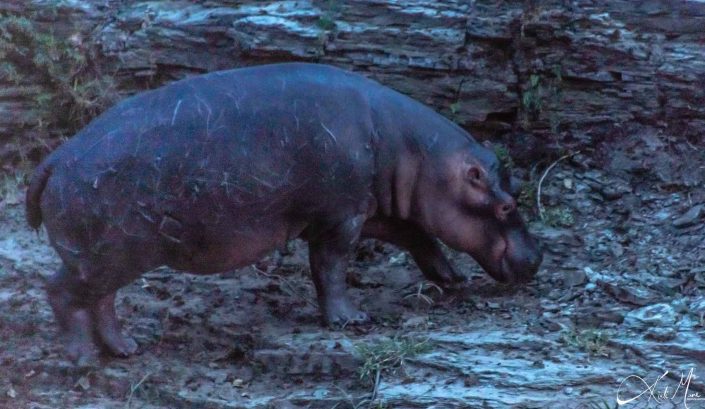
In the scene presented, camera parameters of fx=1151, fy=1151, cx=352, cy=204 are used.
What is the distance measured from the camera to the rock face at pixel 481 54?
7.70 m

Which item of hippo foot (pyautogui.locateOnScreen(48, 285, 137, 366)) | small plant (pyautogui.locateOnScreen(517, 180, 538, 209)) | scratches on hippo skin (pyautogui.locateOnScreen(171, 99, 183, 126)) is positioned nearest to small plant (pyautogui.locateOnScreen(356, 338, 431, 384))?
hippo foot (pyautogui.locateOnScreen(48, 285, 137, 366))

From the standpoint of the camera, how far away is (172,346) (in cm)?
655

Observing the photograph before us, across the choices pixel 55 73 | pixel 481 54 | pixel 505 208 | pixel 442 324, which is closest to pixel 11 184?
pixel 55 73

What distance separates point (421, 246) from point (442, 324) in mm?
777

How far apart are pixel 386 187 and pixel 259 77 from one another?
949 millimetres

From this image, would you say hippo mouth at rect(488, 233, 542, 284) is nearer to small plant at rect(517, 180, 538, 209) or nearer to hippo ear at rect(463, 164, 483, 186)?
hippo ear at rect(463, 164, 483, 186)

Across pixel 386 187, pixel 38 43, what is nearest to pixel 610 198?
pixel 386 187

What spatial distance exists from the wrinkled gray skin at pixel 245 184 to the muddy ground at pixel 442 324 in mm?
279

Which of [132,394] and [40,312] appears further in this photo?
[40,312]

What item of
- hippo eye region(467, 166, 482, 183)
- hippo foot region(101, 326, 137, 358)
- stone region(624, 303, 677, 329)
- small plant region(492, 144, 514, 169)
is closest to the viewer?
stone region(624, 303, 677, 329)

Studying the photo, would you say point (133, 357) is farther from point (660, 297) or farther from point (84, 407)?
point (660, 297)

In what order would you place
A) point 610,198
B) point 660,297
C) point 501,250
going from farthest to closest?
point 610,198, point 501,250, point 660,297

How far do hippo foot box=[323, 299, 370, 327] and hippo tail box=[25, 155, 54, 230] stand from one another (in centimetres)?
167

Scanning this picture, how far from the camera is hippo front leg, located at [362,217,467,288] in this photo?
22.9ft
